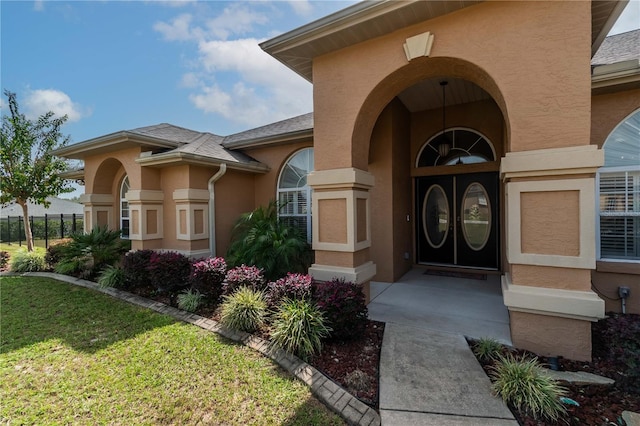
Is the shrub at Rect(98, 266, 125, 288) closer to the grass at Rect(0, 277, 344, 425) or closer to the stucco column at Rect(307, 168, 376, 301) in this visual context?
the grass at Rect(0, 277, 344, 425)

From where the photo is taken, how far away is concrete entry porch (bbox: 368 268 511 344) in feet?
14.6

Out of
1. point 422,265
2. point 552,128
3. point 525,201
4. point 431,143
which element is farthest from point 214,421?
point 431,143

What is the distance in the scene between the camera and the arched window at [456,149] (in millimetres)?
7617

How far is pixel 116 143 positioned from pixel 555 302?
33.4 feet

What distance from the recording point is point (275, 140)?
8336mm

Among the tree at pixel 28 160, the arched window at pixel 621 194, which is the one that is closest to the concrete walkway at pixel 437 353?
the arched window at pixel 621 194

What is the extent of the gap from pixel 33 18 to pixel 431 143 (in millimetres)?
11148

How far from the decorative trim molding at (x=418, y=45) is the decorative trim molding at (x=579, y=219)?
235cm

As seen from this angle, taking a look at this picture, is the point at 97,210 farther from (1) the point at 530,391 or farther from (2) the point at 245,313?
(1) the point at 530,391

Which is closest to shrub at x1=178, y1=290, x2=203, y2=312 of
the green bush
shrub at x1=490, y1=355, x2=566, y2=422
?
the green bush

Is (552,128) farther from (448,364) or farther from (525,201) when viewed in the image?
(448,364)

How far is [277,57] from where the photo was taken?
210 inches

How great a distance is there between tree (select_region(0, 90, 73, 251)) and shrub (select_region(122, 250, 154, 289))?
7679 mm

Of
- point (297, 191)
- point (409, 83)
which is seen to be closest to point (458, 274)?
point (297, 191)
